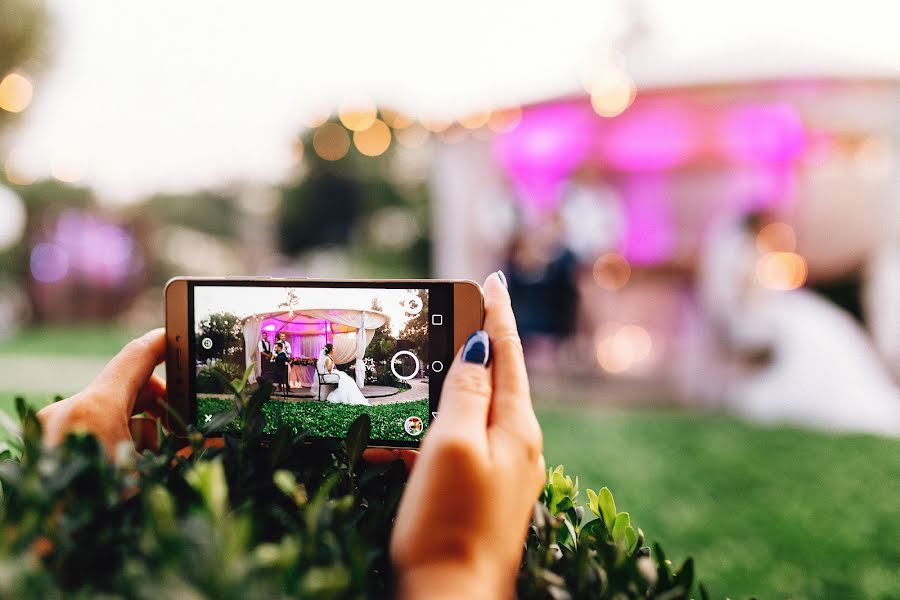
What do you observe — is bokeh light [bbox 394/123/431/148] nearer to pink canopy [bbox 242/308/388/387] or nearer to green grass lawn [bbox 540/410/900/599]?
green grass lawn [bbox 540/410/900/599]

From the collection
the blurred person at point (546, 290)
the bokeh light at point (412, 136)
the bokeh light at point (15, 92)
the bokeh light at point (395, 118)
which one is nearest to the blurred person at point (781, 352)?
the blurred person at point (546, 290)

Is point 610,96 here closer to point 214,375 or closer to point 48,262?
point 214,375

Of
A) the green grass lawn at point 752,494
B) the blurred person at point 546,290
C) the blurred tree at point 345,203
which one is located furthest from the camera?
the blurred tree at point 345,203

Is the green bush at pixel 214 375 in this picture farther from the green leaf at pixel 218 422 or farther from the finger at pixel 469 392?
the finger at pixel 469 392

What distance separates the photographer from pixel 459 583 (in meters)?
0.81

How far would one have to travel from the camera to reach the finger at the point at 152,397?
4.58ft

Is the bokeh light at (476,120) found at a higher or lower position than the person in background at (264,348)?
higher

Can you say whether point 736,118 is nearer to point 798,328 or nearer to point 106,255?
point 798,328

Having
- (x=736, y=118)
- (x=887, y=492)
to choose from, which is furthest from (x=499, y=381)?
(x=736, y=118)

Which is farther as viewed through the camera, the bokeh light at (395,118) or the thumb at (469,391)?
the bokeh light at (395,118)

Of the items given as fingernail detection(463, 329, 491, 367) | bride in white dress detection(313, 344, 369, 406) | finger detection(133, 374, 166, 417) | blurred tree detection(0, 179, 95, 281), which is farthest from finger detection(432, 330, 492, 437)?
blurred tree detection(0, 179, 95, 281)

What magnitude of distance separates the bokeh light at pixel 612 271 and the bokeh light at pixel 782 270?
1267mm

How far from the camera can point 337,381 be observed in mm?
1369

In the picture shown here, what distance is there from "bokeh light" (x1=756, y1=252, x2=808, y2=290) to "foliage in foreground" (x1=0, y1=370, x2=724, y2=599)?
236 inches
